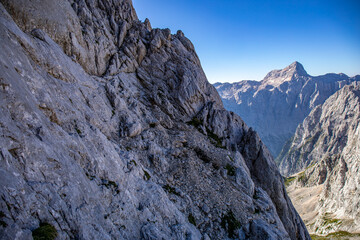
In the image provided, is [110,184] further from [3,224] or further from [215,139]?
[215,139]

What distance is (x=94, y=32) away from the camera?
1581 inches

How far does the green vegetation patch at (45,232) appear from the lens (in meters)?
10.8

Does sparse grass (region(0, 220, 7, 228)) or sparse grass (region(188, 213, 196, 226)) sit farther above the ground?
sparse grass (region(0, 220, 7, 228))

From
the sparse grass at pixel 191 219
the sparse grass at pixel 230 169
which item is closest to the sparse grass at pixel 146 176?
the sparse grass at pixel 191 219

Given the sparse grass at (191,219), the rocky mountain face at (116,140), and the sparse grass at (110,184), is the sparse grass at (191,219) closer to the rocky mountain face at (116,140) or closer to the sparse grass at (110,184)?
the rocky mountain face at (116,140)

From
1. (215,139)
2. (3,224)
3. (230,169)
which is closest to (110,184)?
(3,224)

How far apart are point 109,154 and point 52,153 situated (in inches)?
270

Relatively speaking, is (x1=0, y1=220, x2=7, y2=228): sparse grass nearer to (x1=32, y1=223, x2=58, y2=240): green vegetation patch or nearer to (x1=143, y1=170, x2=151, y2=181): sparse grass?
(x1=32, y1=223, x2=58, y2=240): green vegetation patch

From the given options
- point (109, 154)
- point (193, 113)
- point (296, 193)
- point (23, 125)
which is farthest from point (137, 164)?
point (296, 193)

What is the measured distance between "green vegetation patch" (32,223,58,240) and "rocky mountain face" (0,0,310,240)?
0.10 m

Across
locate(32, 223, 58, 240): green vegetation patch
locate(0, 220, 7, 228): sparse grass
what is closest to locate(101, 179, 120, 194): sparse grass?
locate(32, 223, 58, 240): green vegetation patch

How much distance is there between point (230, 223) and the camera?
86.2 ft

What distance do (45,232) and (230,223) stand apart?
74.4 ft

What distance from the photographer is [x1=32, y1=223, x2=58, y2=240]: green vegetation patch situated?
10.8 meters
